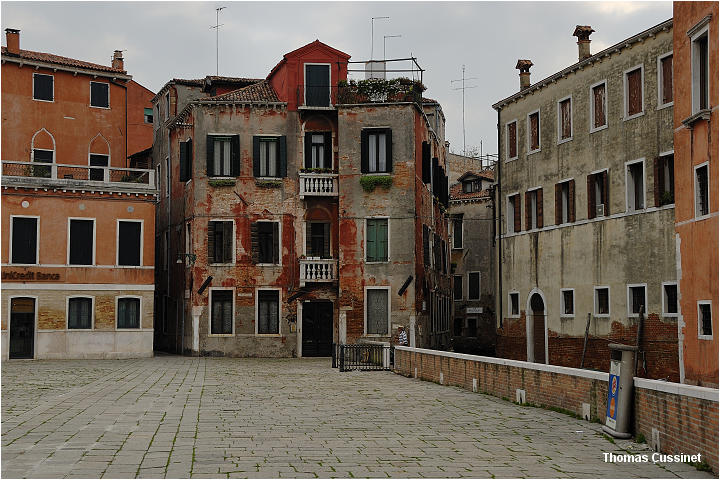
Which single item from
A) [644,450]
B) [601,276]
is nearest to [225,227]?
[601,276]

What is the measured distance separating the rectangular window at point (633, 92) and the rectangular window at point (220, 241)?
1632cm

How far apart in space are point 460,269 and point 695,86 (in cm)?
3785

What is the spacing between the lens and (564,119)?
104 feet

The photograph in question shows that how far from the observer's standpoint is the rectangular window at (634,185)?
27.7 metres

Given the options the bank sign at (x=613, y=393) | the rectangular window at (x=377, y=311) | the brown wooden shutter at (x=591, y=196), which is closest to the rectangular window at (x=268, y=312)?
the rectangular window at (x=377, y=311)

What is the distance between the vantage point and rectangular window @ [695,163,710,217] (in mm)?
18203

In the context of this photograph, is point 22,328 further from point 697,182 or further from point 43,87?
point 697,182

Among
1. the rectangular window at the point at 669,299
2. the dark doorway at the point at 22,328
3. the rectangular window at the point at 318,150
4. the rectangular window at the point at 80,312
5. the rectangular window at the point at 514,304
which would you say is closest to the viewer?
the rectangular window at the point at 669,299

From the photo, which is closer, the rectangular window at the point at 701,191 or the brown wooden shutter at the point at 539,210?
the rectangular window at the point at 701,191

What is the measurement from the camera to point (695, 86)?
721 inches

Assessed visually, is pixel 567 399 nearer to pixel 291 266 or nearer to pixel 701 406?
pixel 701 406

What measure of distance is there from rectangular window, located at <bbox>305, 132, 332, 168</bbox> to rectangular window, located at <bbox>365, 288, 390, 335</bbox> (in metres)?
5.71

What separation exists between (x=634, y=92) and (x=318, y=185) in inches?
526

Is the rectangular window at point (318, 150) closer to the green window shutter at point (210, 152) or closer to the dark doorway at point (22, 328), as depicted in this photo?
the green window shutter at point (210, 152)
